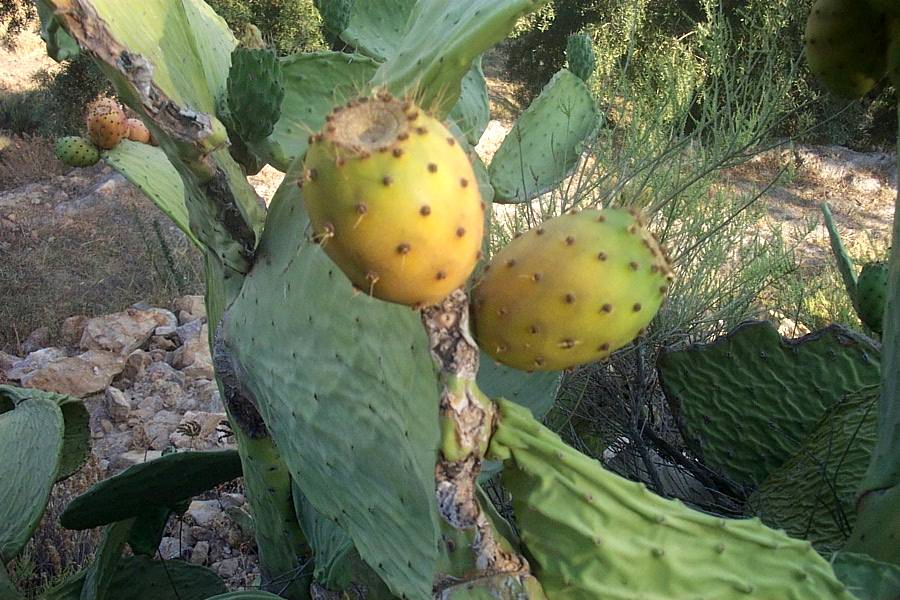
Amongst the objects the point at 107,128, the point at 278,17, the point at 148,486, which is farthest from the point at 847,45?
the point at 278,17

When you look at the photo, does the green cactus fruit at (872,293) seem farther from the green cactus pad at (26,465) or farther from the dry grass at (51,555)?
the dry grass at (51,555)

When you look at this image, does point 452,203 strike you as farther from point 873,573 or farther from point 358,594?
point 358,594

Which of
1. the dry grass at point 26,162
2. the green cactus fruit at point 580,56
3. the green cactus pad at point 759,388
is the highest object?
the green cactus fruit at point 580,56

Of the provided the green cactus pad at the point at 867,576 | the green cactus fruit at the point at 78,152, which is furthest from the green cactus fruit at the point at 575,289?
the green cactus fruit at the point at 78,152

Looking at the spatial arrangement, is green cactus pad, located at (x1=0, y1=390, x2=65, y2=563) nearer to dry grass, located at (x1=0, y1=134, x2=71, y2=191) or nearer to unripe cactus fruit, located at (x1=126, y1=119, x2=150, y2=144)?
unripe cactus fruit, located at (x1=126, y1=119, x2=150, y2=144)

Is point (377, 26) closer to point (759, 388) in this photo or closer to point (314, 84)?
point (314, 84)

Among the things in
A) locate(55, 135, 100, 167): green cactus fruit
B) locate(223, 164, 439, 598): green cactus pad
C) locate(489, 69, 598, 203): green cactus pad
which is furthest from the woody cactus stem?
locate(55, 135, 100, 167): green cactus fruit
